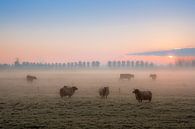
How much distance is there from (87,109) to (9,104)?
27.9 feet

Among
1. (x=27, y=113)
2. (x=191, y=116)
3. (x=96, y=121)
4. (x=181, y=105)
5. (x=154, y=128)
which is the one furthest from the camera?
(x=181, y=105)

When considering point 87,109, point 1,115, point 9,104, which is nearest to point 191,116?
point 87,109

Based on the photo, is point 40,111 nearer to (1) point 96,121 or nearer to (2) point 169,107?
(1) point 96,121

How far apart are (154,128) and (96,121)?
4.16 metres

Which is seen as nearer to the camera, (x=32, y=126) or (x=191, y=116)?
(x=32, y=126)

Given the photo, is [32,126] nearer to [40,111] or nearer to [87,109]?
[40,111]

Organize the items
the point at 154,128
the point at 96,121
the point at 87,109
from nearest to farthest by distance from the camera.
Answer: the point at 154,128
the point at 96,121
the point at 87,109

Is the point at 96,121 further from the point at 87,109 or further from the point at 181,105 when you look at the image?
the point at 181,105

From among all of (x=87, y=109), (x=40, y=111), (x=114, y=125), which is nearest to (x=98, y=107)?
(x=87, y=109)

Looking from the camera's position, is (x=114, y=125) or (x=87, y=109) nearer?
(x=114, y=125)

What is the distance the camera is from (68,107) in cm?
2752

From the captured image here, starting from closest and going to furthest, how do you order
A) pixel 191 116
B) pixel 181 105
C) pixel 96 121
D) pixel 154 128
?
1. pixel 154 128
2. pixel 96 121
3. pixel 191 116
4. pixel 181 105

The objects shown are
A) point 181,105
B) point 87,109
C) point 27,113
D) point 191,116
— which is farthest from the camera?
point 181,105

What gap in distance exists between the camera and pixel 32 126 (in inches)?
774
